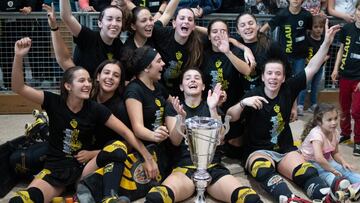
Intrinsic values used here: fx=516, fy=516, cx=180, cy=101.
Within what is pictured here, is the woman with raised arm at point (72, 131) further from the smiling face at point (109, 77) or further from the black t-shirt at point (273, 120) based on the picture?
the black t-shirt at point (273, 120)

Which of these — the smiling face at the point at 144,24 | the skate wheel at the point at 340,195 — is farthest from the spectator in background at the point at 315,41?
the skate wheel at the point at 340,195

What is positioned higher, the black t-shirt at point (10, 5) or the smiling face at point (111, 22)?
the black t-shirt at point (10, 5)

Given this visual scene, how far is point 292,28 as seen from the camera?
627cm

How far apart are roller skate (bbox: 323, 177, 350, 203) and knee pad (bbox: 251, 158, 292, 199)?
0.36m

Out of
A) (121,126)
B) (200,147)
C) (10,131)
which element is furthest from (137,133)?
(10,131)

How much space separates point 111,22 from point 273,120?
5.49ft

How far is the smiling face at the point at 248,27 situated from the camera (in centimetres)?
483

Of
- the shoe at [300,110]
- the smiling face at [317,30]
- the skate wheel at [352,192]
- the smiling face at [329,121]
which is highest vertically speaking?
the smiling face at [317,30]

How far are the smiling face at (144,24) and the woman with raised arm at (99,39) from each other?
17 centimetres

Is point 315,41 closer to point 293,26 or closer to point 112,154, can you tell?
point 293,26

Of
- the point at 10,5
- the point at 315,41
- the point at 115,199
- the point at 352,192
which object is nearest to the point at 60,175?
the point at 115,199

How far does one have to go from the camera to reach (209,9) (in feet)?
20.4

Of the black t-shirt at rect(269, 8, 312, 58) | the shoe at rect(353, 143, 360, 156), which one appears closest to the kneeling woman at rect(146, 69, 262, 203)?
the shoe at rect(353, 143, 360, 156)

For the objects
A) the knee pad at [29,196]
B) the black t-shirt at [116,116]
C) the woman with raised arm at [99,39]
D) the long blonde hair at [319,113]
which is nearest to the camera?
the knee pad at [29,196]
